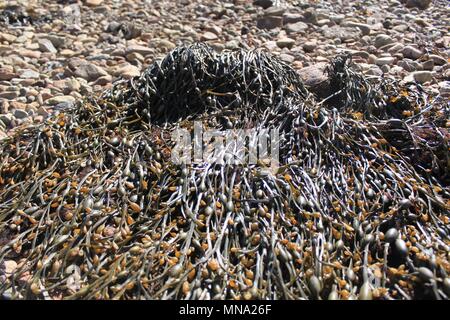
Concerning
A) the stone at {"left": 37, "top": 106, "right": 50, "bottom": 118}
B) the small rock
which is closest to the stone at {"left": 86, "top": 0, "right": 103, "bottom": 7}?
the stone at {"left": 37, "top": 106, "right": 50, "bottom": 118}

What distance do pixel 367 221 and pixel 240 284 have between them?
55 cm

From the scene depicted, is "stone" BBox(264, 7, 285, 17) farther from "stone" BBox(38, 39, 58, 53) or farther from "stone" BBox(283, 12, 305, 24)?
"stone" BBox(38, 39, 58, 53)

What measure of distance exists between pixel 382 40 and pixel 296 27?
2.43ft

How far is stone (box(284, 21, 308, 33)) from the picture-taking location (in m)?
4.07

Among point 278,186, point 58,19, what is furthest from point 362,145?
point 58,19

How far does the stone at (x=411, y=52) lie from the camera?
3408 mm

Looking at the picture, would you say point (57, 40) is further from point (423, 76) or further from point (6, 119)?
point (423, 76)

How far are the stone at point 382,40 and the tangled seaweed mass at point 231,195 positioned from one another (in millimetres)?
1145

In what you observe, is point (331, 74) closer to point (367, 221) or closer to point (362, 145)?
point (362, 145)

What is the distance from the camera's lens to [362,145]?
7.02 feet

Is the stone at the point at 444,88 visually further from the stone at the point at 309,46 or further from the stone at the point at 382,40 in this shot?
the stone at the point at 309,46

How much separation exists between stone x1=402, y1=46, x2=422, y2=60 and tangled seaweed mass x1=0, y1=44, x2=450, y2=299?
0.89m

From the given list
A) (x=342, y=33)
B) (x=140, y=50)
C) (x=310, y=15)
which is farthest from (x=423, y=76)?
(x=140, y=50)

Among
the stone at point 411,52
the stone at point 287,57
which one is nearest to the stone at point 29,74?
the stone at point 287,57
